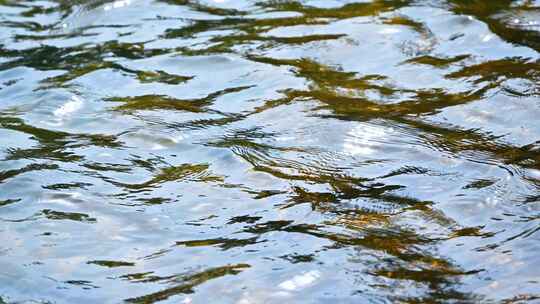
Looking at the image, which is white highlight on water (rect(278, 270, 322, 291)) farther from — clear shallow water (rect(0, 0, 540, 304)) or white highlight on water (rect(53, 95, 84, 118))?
white highlight on water (rect(53, 95, 84, 118))

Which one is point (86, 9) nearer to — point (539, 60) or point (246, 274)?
point (539, 60)

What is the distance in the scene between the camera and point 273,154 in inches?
208

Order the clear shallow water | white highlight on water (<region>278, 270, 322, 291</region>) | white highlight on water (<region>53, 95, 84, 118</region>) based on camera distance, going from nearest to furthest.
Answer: white highlight on water (<region>278, 270, 322, 291</region>) < the clear shallow water < white highlight on water (<region>53, 95, 84, 118</region>)

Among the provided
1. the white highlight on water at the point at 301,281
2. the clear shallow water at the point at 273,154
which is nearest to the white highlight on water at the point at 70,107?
the clear shallow water at the point at 273,154

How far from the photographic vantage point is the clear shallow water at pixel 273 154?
13.4ft

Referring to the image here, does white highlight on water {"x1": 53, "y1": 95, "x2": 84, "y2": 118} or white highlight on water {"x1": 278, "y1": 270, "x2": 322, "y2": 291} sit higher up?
white highlight on water {"x1": 53, "y1": 95, "x2": 84, "y2": 118}

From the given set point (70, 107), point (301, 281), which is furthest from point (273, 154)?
point (70, 107)

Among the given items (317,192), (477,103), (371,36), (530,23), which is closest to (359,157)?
(317,192)

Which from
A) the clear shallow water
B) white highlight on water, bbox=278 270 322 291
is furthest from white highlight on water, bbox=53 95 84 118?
white highlight on water, bbox=278 270 322 291

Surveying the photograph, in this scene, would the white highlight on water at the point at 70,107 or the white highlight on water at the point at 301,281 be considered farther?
the white highlight on water at the point at 70,107

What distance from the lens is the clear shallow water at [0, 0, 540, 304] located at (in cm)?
408

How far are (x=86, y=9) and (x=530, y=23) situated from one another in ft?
12.6

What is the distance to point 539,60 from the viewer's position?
6289mm

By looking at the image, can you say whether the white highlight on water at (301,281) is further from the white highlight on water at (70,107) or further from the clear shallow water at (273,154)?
the white highlight on water at (70,107)
